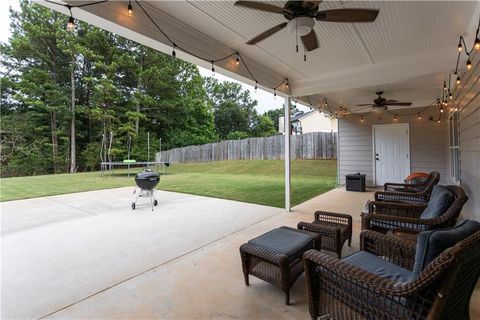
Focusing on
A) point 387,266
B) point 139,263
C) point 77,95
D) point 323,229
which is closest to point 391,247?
point 387,266

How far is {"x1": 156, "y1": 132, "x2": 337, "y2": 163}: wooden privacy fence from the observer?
474 inches

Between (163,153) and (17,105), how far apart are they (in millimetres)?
9825

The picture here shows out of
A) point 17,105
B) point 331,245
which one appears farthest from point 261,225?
point 17,105

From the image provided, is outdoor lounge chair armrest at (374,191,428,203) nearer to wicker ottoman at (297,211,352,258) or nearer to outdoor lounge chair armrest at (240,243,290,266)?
wicker ottoman at (297,211,352,258)

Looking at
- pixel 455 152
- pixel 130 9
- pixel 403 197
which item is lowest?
pixel 403 197

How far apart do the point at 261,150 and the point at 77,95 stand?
13990 mm

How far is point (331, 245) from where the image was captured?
2727mm

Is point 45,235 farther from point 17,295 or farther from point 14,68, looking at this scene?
point 14,68

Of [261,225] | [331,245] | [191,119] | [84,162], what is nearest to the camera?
[331,245]

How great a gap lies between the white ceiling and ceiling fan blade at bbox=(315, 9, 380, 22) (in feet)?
1.46

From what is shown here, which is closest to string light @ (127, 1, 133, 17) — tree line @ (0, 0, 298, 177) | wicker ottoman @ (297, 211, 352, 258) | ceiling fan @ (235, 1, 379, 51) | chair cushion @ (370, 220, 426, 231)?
ceiling fan @ (235, 1, 379, 51)

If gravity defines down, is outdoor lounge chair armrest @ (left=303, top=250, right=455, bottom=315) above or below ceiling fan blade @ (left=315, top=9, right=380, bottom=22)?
below

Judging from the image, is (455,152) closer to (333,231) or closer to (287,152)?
(287,152)

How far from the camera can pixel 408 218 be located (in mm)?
2510
